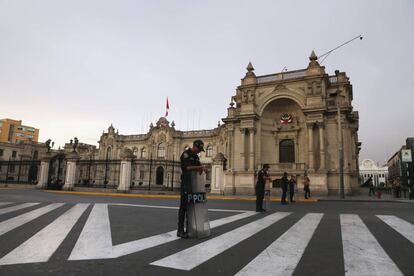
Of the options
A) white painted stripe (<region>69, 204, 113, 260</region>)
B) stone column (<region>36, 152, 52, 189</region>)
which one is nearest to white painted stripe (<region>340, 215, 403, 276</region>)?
white painted stripe (<region>69, 204, 113, 260</region>)

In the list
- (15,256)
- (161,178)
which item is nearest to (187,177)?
(15,256)

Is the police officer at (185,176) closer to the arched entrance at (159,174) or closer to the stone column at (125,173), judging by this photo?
the stone column at (125,173)

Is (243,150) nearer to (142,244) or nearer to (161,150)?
(142,244)

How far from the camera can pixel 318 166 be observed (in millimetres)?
23953

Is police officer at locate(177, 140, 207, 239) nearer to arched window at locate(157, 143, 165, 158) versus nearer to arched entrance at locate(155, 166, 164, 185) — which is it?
arched entrance at locate(155, 166, 164, 185)

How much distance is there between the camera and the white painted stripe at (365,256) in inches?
118

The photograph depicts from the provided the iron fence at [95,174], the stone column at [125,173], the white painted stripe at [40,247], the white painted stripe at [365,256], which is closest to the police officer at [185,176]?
the white painted stripe at [40,247]

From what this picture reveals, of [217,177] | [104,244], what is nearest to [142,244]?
[104,244]

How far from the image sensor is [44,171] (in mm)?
25328

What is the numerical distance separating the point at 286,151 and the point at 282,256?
81.8 feet

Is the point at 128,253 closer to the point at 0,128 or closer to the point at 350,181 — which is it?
the point at 350,181

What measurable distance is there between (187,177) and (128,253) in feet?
5.75

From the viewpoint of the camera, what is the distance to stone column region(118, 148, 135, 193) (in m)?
21.0

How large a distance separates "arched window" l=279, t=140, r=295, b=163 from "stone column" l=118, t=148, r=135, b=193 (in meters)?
15.1
